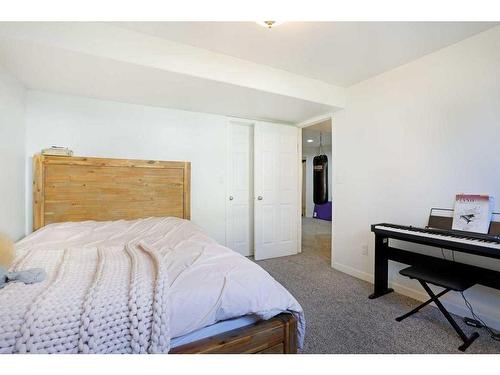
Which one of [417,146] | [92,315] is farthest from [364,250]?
[92,315]

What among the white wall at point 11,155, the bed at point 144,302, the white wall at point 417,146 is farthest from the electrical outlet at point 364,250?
the white wall at point 11,155

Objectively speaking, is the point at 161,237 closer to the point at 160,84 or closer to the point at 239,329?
the point at 239,329

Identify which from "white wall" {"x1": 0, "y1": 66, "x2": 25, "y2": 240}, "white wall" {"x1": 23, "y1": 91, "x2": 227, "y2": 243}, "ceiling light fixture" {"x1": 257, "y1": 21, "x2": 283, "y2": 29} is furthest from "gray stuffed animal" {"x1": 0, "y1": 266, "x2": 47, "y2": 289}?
"ceiling light fixture" {"x1": 257, "y1": 21, "x2": 283, "y2": 29}

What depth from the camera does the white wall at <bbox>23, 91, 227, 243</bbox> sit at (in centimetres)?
241

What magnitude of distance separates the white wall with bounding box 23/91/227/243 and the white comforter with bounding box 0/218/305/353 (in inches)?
55.1

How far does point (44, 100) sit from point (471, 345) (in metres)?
4.06

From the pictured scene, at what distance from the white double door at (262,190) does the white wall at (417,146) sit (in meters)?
0.80

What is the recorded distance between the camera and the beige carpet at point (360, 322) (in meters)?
1.54

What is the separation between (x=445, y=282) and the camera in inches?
61.8

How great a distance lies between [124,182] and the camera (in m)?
2.62

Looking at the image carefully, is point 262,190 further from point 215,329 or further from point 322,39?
point 215,329

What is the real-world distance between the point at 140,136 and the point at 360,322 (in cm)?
285

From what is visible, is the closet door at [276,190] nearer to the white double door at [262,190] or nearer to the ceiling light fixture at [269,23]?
the white double door at [262,190]
